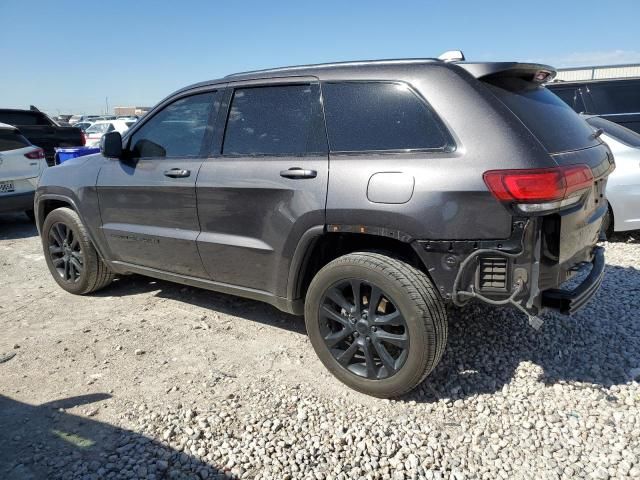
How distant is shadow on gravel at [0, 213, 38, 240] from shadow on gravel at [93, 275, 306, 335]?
11.3 ft

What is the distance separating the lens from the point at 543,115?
2.76 m

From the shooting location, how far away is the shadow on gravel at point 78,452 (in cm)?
235

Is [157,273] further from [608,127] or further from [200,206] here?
[608,127]

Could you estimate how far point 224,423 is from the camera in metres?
2.70

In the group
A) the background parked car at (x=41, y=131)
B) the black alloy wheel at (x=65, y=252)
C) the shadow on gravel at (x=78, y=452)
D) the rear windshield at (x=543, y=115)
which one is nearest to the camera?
the shadow on gravel at (x=78, y=452)

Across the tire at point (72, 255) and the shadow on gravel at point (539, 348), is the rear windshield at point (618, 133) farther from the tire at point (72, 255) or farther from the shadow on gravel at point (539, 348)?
the tire at point (72, 255)

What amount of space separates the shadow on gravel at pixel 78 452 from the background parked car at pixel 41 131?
312 inches

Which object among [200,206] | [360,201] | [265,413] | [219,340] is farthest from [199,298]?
[360,201]

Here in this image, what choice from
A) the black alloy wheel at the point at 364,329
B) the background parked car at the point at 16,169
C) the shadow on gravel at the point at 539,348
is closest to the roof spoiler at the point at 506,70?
the black alloy wheel at the point at 364,329

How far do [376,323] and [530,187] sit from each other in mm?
1103

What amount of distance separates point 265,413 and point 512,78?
2.37 meters

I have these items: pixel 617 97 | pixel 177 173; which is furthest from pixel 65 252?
pixel 617 97

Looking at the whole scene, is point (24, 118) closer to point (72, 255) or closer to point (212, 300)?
point (72, 255)

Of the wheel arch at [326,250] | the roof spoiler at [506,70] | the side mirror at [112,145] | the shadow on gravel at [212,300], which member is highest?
the roof spoiler at [506,70]
